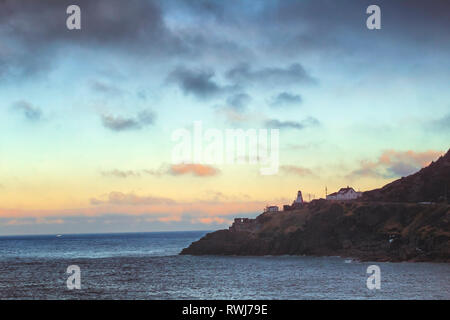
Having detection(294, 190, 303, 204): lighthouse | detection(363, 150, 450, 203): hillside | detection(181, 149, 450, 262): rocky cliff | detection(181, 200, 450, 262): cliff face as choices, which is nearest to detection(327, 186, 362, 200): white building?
detection(181, 149, 450, 262): rocky cliff

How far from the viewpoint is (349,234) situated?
14262 centimetres

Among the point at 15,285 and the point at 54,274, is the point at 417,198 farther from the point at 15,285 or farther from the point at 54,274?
the point at 15,285

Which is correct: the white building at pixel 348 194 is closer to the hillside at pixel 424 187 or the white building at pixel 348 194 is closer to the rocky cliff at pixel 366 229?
the rocky cliff at pixel 366 229

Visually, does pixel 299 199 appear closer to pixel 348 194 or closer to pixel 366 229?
pixel 348 194

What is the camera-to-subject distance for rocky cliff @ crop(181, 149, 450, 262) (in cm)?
12369

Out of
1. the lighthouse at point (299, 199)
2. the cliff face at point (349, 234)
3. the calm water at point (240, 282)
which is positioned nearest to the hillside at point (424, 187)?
the cliff face at point (349, 234)

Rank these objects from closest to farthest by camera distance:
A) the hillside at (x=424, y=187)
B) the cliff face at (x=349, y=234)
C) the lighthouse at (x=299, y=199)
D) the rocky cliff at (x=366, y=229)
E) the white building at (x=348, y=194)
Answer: the cliff face at (x=349, y=234) → the rocky cliff at (x=366, y=229) → the hillside at (x=424, y=187) → the white building at (x=348, y=194) → the lighthouse at (x=299, y=199)

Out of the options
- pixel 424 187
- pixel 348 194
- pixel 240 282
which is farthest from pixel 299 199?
pixel 240 282

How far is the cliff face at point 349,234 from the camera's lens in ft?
400

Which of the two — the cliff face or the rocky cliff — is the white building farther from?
the cliff face

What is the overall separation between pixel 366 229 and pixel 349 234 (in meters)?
5.38
